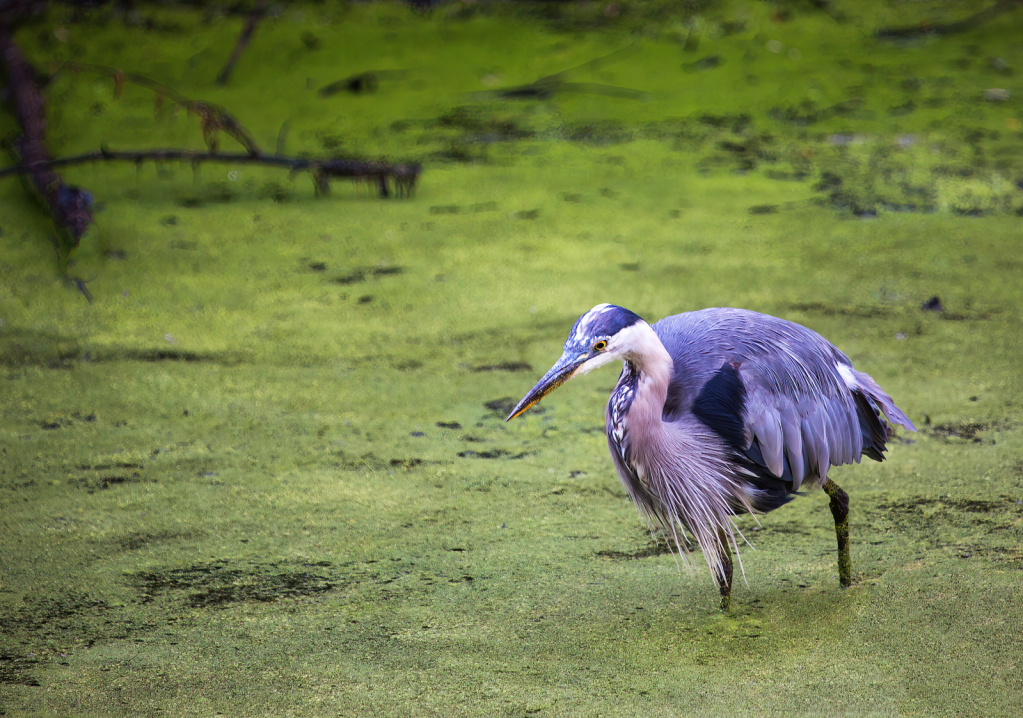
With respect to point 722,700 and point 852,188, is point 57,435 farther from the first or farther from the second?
point 852,188

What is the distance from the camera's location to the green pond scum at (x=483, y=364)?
1718mm

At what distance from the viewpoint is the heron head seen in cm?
168

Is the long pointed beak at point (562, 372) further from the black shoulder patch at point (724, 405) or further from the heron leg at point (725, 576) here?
the heron leg at point (725, 576)

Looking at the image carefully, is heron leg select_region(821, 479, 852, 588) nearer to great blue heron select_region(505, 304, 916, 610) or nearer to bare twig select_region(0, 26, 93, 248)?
great blue heron select_region(505, 304, 916, 610)

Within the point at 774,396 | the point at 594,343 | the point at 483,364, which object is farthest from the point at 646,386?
the point at 483,364

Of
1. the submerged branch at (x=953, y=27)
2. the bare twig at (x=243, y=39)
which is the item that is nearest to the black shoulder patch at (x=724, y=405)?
A: the bare twig at (x=243, y=39)

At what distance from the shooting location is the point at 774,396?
6.12 ft

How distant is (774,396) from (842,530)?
0.28 m

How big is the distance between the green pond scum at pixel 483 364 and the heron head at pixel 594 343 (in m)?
0.46

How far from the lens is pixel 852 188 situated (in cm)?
418

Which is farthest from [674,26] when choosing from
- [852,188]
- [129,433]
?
[129,433]

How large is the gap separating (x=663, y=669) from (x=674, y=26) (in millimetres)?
5142

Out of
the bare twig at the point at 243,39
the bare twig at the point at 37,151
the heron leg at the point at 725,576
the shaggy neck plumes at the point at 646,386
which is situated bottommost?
the heron leg at the point at 725,576

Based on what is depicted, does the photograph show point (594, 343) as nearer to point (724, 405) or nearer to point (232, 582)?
point (724, 405)
